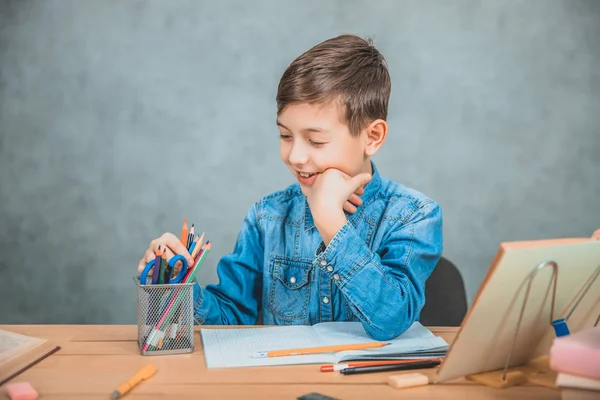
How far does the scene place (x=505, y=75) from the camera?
7.82ft

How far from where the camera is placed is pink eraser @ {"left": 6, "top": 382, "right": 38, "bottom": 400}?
791mm

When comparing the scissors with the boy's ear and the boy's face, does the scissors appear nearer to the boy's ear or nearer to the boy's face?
the boy's face

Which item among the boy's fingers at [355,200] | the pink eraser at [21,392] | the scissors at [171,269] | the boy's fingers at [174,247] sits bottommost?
the pink eraser at [21,392]

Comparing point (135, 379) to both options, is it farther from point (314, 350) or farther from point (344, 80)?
point (344, 80)

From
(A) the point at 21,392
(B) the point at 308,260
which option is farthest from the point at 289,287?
(A) the point at 21,392

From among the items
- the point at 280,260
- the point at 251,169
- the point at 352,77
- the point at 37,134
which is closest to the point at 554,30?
the point at 251,169

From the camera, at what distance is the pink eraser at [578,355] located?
77 cm

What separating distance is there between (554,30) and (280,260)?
152 centimetres

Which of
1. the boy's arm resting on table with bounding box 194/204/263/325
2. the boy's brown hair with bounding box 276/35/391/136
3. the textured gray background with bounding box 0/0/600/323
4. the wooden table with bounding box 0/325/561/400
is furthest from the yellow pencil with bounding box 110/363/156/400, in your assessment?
the textured gray background with bounding box 0/0/600/323

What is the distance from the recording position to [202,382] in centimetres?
86

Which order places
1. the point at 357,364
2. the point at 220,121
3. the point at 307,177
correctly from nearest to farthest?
the point at 357,364 < the point at 307,177 < the point at 220,121

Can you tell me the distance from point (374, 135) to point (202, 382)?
67 cm

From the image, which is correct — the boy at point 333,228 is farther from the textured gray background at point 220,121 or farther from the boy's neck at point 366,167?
the textured gray background at point 220,121

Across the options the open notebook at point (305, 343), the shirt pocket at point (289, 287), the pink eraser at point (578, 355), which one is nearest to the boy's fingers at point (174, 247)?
the open notebook at point (305, 343)
